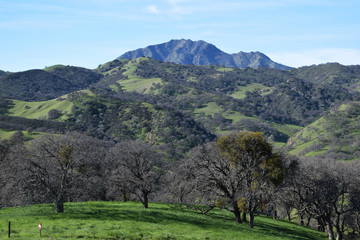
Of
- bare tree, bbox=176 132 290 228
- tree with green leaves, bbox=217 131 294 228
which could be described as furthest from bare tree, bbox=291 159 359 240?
bare tree, bbox=176 132 290 228

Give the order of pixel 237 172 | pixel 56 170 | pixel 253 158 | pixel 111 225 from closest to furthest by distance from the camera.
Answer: pixel 111 225 → pixel 56 170 → pixel 237 172 → pixel 253 158

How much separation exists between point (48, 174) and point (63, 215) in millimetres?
5181

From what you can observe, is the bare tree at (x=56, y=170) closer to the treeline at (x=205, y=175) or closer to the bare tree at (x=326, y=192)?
the treeline at (x=205, y=175)

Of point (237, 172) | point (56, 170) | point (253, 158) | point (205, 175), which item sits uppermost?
point (253, 158)

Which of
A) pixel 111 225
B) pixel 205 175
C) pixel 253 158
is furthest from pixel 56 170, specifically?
pixel 253 158

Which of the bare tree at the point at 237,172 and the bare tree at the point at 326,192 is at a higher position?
the bare tree at the point at 237,172

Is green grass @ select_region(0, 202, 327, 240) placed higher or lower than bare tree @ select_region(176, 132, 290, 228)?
lower

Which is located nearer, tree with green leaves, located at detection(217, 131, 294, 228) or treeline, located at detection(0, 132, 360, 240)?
treeline, located at detection(0, 132, 360, 240)

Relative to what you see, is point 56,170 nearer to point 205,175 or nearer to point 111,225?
point 111,225

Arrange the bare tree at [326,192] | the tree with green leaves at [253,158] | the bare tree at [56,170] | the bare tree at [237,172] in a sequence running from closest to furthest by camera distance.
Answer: the bare tree at [56,170], the bare tree at [237,172], the tree with green leaves at [253,158], the bare tree at [326,192]

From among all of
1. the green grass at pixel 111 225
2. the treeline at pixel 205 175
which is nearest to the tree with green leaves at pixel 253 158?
the treeline at pixel 205 175

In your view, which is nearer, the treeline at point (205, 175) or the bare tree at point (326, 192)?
the treeline at point (205, 175)

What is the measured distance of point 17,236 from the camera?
2522cm

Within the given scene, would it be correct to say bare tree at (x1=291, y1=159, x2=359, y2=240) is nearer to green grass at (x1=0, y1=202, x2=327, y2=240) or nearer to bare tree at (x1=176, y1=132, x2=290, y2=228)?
bare tree at (x1=176, y1=132, x2=290, y2=228)
